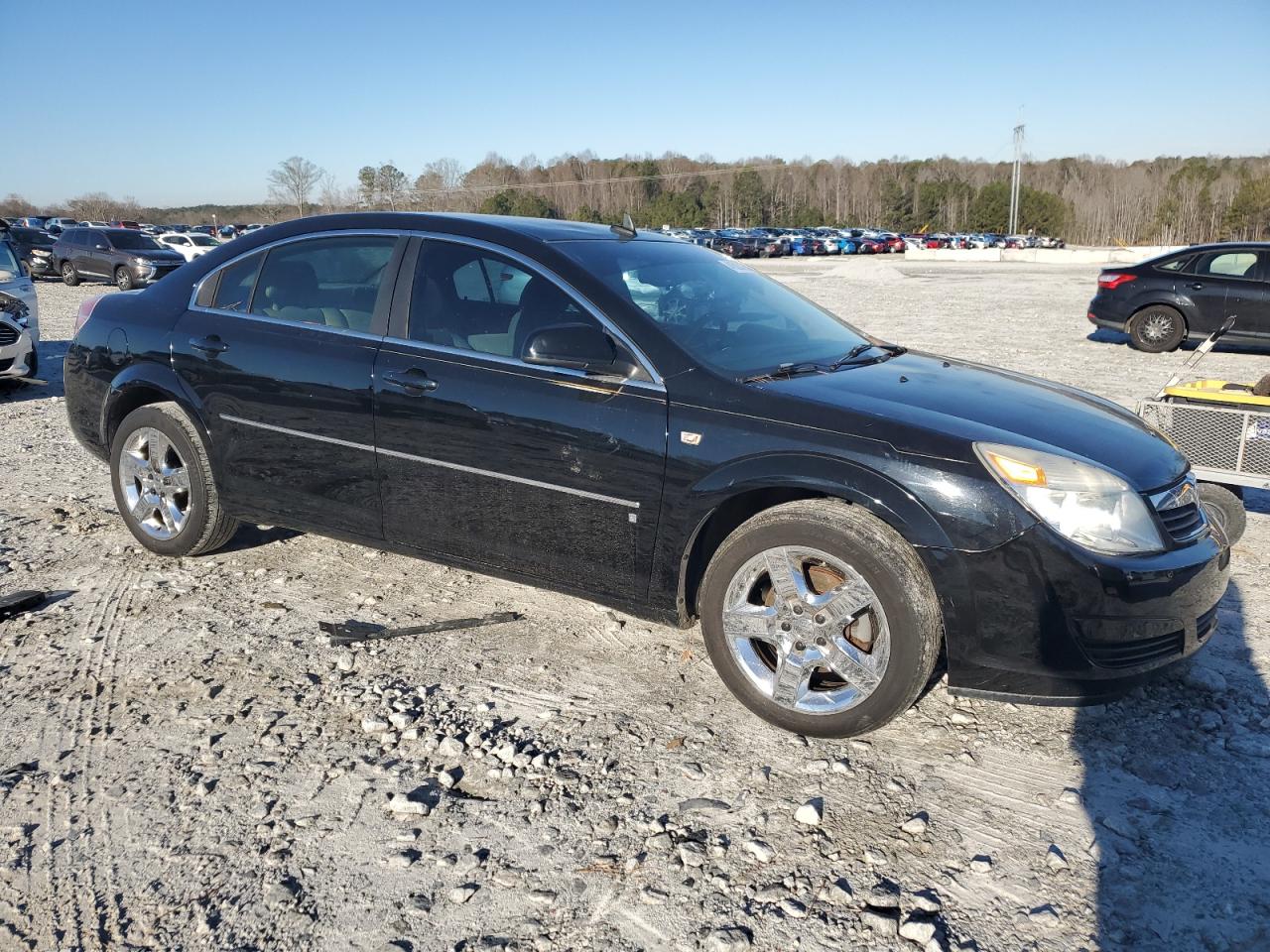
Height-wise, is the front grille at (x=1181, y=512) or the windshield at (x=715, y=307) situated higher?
the windshield at (x=715, y=307)

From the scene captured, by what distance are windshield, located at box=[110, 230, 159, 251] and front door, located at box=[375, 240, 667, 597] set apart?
82.0 feet

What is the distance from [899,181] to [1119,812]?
496ft

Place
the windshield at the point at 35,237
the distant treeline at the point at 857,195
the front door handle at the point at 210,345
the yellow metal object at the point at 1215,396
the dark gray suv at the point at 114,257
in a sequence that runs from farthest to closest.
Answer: the distant treeline at the point at 857,195 < the windshield at the point at 35,237 < the dark gray suv at the point at 114,257 < the yellow metal object at the point at 1215,396 < the front door handle at the point at 210,345

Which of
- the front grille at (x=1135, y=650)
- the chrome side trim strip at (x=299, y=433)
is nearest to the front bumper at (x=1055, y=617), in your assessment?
the front grille at (x=1135, y=650)

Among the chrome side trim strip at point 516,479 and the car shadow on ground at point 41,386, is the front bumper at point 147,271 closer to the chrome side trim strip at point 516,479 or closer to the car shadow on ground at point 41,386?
the car shadow on ground at point 41,386

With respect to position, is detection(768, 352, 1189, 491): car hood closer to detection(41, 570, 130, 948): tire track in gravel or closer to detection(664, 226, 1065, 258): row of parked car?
detection(41, 570, 130, 948): tire track in gravel

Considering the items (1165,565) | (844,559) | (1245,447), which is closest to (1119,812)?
(1165,565)

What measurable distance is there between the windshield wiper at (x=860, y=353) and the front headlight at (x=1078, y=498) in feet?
3.26

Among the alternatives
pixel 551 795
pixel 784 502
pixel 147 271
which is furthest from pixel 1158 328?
pixel 147 271

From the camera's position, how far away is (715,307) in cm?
422

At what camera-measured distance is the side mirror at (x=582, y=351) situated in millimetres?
3695

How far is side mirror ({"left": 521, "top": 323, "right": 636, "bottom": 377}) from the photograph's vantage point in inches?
145

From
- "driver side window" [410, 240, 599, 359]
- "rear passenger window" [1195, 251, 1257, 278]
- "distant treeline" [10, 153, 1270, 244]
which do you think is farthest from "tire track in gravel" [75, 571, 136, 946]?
"distant treeline" [10, 153, 1270, 244]

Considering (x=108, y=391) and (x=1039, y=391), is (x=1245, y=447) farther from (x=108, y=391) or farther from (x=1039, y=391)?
(x=108, y=391)
